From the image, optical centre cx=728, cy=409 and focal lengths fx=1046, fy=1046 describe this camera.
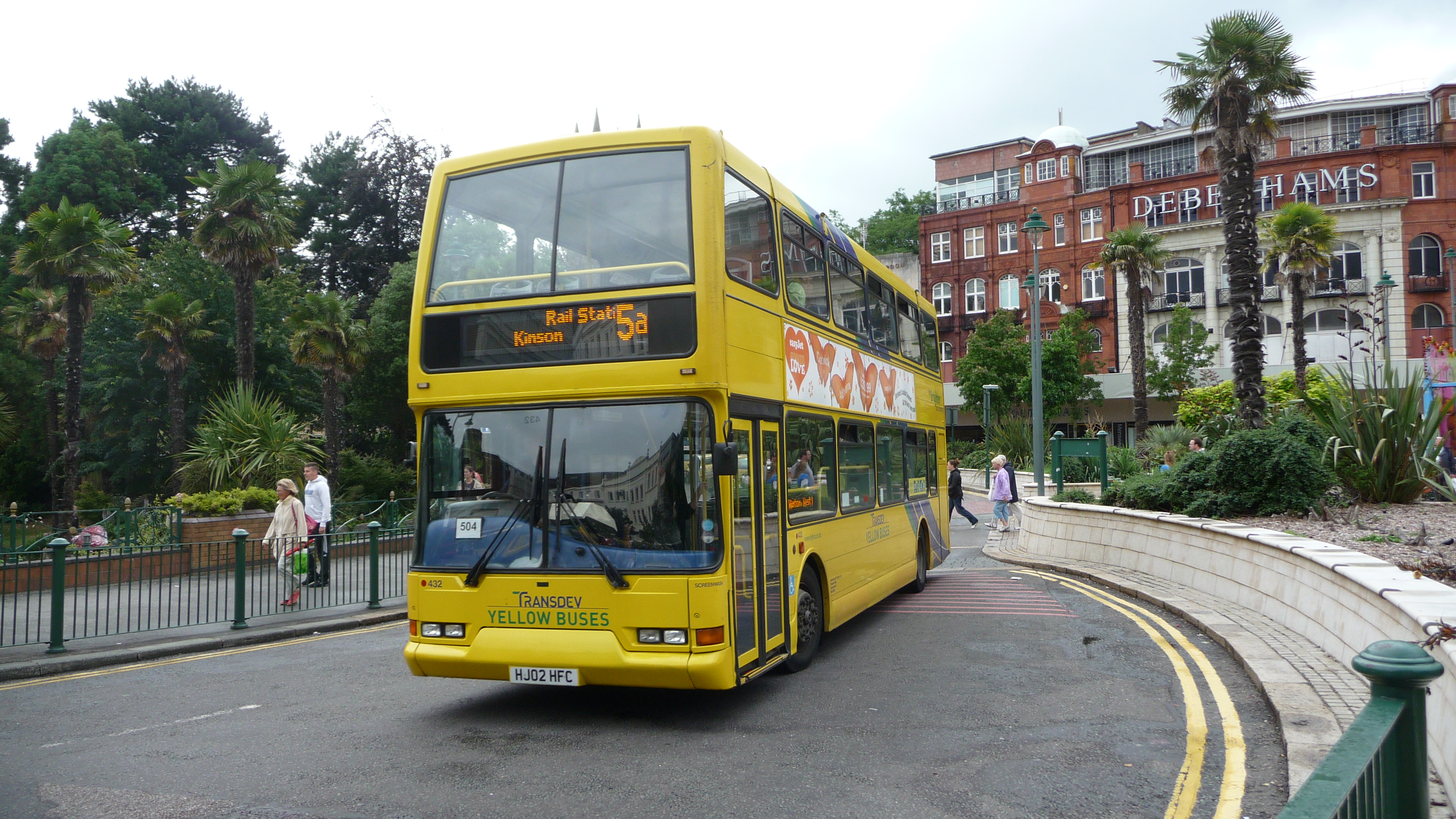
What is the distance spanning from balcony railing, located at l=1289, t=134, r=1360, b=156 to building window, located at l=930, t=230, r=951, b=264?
17.9m

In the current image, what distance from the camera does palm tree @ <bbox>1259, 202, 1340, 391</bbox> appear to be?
116 ft

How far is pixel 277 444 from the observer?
21.5m

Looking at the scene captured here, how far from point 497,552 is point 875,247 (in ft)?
234

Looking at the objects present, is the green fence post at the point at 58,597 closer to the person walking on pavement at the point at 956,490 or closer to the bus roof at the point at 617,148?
the bus roof at the point at 617,148

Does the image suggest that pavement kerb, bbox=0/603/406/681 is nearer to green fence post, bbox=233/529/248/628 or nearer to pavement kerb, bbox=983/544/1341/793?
green fence post, bbox=233/529/248/628

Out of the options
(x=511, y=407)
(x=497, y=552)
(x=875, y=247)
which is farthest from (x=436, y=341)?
(x=875, y=247)

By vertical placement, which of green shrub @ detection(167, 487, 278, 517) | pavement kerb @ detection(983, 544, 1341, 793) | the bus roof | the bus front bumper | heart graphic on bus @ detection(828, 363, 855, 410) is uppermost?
the bus roof

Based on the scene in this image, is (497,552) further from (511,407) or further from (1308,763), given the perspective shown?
(1308,763)

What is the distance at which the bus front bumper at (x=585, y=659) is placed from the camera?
6.64 meters

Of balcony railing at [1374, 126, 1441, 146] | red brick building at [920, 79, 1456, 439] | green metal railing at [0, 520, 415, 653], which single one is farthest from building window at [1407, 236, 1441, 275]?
green metal railing at [0, 520, 415, 653]

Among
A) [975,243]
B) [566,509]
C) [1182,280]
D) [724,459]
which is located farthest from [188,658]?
[975,243]

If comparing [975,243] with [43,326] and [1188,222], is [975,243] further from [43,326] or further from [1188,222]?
[43,326]

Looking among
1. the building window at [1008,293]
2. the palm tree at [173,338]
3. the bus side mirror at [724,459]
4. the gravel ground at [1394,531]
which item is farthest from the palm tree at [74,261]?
the building window at [1008,293]

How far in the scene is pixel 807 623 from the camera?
28.5 feet
